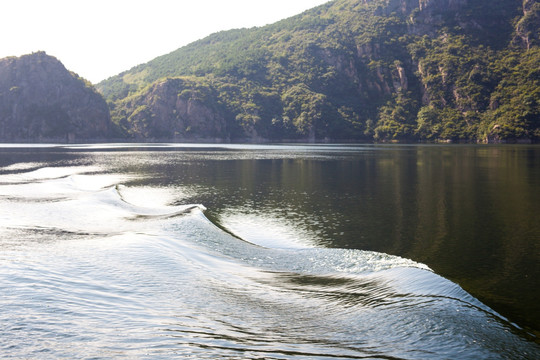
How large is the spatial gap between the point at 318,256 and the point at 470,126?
198332 mm

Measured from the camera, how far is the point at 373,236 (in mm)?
19562

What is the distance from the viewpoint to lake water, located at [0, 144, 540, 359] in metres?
8.40

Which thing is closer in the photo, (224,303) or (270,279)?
(224,303)

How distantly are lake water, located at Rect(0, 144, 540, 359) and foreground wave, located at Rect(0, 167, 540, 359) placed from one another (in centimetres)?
5

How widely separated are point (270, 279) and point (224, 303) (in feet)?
8.40

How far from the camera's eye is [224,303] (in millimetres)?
A: 10695

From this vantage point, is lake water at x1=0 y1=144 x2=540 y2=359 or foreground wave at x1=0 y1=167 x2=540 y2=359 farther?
lake water at x1=0 y1=144 x2=540 y2=359

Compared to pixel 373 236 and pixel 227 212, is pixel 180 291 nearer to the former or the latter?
pixel 373 236

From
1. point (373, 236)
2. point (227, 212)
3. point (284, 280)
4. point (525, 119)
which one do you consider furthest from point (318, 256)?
point (525, 119)

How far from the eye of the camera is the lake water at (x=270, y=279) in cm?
840

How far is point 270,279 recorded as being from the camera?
12969mm

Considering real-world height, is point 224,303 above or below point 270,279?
above

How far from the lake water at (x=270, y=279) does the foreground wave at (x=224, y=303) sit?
0.05 m

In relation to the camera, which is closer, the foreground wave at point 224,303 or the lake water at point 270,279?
the foreground wave at point 224,303
